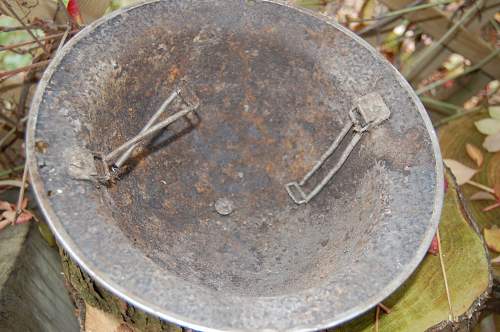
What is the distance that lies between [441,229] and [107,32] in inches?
36.5

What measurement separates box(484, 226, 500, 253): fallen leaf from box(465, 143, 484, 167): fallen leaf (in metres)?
0.22

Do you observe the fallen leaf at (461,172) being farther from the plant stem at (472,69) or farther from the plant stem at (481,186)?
the plant stem at (472,69)

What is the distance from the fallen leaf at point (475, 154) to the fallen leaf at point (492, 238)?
0.22 m

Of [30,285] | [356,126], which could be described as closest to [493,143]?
[356,126]

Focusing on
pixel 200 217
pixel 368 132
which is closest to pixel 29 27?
pixel 200 217

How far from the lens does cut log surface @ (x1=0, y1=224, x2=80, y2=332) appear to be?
4.36 ft

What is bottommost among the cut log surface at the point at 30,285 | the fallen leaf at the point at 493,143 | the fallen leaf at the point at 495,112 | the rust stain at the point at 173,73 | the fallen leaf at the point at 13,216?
the fallen leaf at the point at 493,143

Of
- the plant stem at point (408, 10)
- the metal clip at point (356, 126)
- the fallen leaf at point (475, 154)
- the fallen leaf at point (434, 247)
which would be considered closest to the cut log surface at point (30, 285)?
the metal clip at point (356, 126)

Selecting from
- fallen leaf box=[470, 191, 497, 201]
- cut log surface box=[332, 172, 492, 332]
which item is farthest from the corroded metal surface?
fallen leaf box=[470, 191, 497, 201]

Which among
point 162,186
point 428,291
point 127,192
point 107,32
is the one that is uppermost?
point 107,32

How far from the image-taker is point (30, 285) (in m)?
1.41

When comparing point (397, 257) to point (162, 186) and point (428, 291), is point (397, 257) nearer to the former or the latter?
point (428, 291)

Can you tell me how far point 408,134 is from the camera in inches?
41.3

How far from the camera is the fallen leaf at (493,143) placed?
1.54 meters
